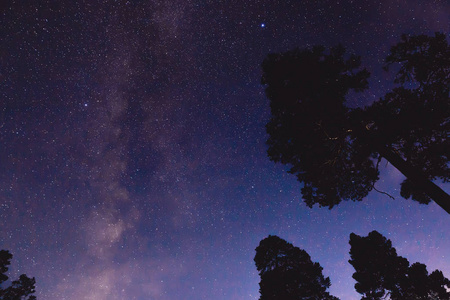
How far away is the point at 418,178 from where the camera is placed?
748cm

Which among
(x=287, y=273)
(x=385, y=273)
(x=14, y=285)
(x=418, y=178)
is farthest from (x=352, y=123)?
(x=14, y=285)

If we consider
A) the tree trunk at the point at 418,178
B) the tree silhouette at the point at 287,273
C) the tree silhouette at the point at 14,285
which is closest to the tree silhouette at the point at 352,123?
the tree trunk at the point at 418,178

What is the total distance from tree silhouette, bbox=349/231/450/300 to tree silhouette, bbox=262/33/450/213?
1222cm

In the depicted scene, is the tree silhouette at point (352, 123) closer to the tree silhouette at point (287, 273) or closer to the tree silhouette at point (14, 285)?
the tree silhouette at point (287, 273)

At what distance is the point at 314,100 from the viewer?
32.6ft

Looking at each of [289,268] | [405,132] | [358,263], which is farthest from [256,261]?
[405,132]

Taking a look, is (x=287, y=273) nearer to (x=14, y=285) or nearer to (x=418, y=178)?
(x=418, y=178)

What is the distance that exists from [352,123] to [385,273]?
18.1 meters

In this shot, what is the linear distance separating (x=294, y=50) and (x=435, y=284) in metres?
22.0

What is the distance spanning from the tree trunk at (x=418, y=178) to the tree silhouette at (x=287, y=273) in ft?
47.7

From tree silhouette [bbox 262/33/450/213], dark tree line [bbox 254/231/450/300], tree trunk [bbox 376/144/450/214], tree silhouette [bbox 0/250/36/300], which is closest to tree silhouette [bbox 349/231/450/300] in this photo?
dark tree line [bbox 254/231/450/300]

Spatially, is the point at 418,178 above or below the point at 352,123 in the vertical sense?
below

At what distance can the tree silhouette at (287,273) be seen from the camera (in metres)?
18.5

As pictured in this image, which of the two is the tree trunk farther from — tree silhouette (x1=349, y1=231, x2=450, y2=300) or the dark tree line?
tree silhouette (x1=349, y1=231, x2=450, y2=300)
